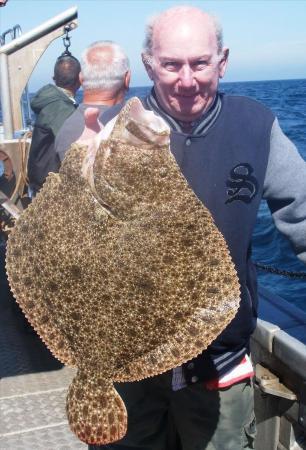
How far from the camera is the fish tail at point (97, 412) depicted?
220cm

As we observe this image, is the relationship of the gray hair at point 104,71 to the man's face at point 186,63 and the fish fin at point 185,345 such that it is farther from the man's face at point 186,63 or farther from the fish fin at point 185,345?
the fish fin at point 185,345

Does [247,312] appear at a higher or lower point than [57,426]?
higher

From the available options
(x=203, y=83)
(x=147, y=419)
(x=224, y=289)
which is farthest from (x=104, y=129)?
(x=147, y=419)

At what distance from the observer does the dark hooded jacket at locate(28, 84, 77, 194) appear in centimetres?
438

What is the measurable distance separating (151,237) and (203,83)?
24.9 inches

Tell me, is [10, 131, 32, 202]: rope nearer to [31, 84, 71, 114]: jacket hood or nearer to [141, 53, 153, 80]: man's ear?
[31, 84, 71, 114]: jacket hood

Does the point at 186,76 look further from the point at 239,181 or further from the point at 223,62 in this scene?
the point at 239,181

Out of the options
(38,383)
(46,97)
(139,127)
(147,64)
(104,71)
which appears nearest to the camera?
(139,127)

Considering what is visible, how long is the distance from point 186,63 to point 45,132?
93.2 inches

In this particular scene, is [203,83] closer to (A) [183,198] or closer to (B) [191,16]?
(B) [191,16]

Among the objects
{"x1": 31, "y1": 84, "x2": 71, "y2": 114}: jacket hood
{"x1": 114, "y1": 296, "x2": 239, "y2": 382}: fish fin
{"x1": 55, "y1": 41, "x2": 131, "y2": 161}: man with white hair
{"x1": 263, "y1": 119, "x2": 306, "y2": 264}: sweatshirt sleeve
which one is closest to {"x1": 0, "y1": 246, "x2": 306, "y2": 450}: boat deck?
{"x1": 263, "y1": 119, "x2": 306, "y2": 264}: sweatshirt sleeve

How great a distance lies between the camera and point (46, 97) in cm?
473

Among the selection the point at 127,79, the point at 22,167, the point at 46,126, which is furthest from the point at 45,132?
the point at 22,167

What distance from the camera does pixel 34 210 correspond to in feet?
7.11
